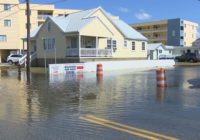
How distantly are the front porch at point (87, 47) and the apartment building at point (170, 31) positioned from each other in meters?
86.0

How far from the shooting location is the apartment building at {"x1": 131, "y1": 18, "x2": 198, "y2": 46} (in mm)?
135250

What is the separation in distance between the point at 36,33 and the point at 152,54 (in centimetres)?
3898

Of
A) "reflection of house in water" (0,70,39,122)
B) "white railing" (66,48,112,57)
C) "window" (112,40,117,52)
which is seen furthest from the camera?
"window" (112,40,117,52)

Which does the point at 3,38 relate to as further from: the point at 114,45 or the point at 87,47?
the point at 87,47

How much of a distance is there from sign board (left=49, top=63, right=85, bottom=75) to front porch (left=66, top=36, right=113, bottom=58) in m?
8.42

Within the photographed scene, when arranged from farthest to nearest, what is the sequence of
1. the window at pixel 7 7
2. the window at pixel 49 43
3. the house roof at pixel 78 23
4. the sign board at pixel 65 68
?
the window at pixel 7 7
the window at pixel 49 43
the house roof at pixel 78 23
the sign board at pixel 65 68

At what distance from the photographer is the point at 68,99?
16.0m

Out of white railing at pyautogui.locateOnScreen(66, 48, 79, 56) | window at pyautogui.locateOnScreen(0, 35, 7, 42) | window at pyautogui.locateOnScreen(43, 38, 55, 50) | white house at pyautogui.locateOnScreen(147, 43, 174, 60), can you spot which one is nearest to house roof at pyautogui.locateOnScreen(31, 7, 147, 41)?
white railing at pyautogui.locateOnScreen(66, 48, 79, 56)

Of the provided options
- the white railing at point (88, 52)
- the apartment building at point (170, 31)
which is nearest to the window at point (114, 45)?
the white railing at point (88, 52)

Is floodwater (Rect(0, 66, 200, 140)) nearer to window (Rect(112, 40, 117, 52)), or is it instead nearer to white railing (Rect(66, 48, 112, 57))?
white railing (Rect(66, 48, 112, 57))

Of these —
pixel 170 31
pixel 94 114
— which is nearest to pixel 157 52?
pixel 170 31

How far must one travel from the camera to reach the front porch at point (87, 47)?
4816 centimetres

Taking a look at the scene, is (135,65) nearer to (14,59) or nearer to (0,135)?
(14,59)

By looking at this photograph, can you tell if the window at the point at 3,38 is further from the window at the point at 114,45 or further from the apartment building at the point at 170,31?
the apartment building at the point at 170,31
